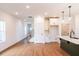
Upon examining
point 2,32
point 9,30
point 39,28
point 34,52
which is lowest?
point 34,52

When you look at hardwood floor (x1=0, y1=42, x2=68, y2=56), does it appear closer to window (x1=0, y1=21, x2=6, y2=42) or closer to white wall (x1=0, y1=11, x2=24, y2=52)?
white wall (x1=0, y1=11, x2=24, y2=52)

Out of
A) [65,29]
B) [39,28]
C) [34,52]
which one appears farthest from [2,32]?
[65,29]

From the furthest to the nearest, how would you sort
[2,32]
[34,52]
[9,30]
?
[9,30], [2,32], [34,52]

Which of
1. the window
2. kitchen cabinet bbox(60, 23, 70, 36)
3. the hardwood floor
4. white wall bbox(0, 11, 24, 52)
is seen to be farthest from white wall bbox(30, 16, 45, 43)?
the window

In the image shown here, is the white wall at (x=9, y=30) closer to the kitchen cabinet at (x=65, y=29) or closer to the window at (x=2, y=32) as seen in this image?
the window at (x=2, y=32)

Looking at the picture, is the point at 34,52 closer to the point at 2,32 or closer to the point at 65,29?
the point at 2,32

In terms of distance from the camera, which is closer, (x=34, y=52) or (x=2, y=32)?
(x=34, y=52)

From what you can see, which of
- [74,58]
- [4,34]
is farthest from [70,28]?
[74,58]

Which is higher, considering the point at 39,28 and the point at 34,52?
the point at 39,28

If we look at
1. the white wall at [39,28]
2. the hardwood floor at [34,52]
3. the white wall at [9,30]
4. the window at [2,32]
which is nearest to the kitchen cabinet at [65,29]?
the white wall at [39,28]

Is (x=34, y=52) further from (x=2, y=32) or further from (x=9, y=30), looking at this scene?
(x=9, y=30)

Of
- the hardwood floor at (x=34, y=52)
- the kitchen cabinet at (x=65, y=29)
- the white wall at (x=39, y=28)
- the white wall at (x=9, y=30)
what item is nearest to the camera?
the hardwood floor at (x=34, y=52)

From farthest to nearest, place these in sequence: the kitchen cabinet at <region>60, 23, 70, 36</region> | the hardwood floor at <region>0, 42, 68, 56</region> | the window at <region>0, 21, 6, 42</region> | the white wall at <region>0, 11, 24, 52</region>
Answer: the kitchen cabinet at <region>60, 23, 70, 36</region>
the window at <region>0, 21, 6, 42</region>
the white wall at <region>0, 11, 24, 52</region>
the hardwood floor at <region>0, 42, 68, 56</region>

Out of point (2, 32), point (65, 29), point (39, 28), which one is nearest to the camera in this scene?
point (2, 32)
